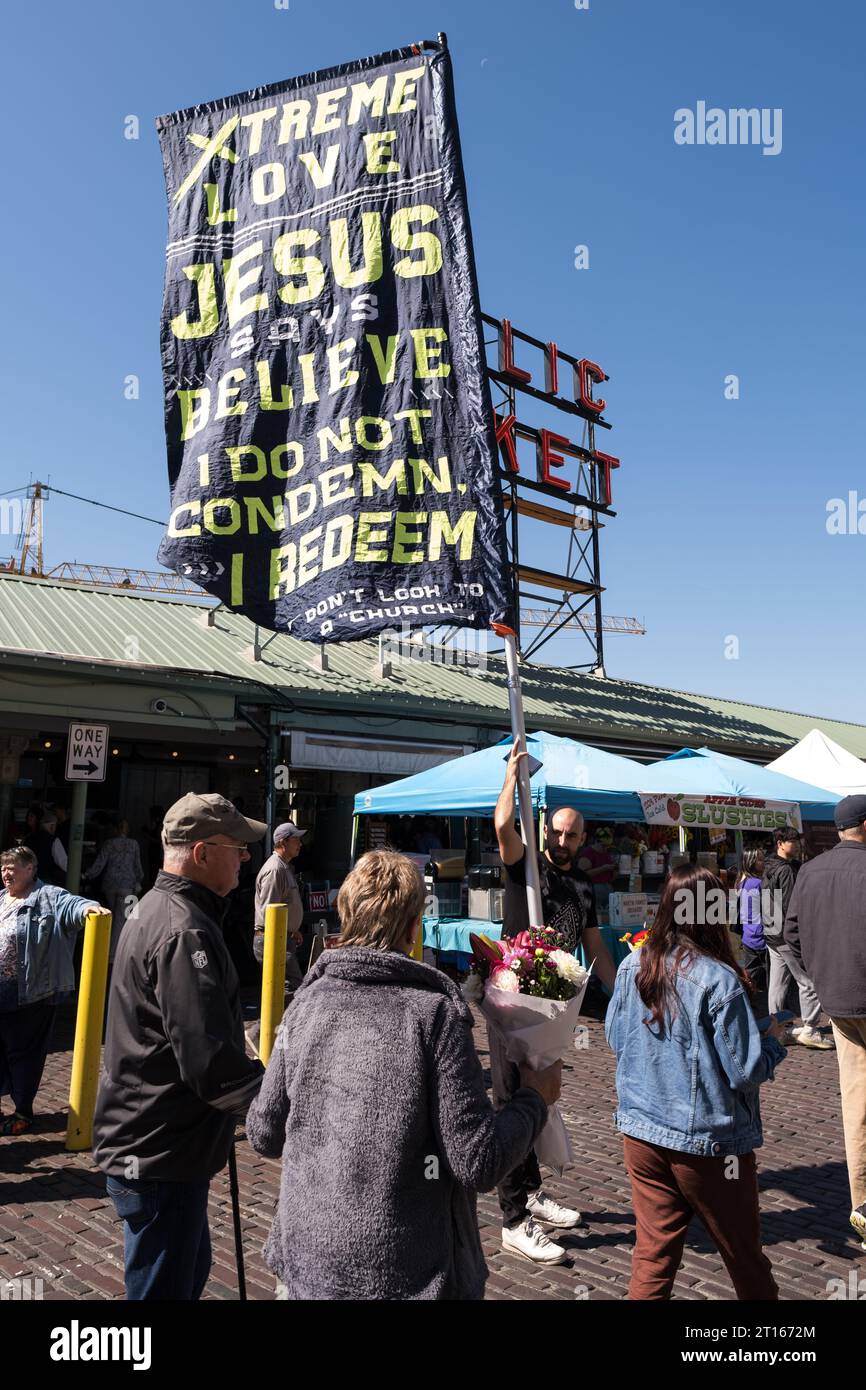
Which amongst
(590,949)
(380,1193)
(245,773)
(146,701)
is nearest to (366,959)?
(380,1193)

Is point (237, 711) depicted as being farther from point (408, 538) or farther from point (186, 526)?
point (408, 538)

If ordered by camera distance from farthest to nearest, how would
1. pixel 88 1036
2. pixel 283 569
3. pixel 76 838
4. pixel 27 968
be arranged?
pixel 76 838 → pixel 27 968 → pixel 88 1036 → pixel 283 569

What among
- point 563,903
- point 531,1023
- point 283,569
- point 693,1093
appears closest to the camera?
point 531,1023

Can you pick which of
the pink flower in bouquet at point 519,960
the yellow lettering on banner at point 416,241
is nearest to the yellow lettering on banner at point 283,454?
the yellow lettering on banner at point 416,241

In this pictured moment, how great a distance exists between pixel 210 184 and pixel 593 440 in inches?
834

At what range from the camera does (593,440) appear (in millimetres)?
25734

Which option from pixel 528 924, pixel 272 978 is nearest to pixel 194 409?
pixel 528 924

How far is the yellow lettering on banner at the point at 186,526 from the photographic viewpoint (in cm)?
533

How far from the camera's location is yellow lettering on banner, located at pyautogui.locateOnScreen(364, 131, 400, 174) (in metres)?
5.21

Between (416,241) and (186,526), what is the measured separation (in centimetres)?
203

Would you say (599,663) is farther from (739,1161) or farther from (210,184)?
(739,1161)

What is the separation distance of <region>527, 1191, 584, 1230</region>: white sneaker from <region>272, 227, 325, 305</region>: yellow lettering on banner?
17.3 ft

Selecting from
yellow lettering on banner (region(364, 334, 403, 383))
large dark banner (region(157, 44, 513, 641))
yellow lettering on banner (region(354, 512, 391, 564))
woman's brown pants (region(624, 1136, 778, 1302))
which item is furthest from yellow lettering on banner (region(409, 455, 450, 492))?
woman's brown pants (region(624, 1136, 778, 1302))

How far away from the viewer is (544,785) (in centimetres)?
1141
